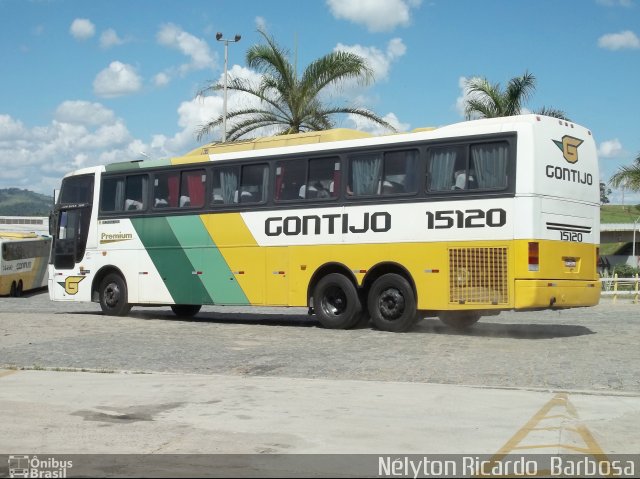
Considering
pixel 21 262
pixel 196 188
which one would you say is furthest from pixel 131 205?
pixel 21 262

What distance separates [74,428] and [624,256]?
103679mm

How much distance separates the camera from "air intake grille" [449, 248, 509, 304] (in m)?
14.9

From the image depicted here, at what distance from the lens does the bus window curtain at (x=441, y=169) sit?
15.8 meters

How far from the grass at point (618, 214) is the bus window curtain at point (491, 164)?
117085 mm

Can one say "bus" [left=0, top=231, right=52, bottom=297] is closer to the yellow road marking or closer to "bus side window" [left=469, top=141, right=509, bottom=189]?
"bus side window" [left=469, top=141, right=509, bottom=189]

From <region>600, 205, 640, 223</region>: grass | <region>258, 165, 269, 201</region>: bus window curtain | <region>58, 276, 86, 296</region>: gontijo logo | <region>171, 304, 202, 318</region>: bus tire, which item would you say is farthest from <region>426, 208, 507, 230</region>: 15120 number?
<region>600, 205, 640, 223</region>: grass

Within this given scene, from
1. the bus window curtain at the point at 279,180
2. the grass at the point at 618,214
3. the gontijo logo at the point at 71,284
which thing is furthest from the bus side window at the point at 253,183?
the grass at the point at 618,214

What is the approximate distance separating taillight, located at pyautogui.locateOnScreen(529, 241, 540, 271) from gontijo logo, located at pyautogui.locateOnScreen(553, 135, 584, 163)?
6.19 feet

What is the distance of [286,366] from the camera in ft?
39.7

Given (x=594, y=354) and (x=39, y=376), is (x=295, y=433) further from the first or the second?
(x=594, y=354)

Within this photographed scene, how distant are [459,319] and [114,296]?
858 centimetres

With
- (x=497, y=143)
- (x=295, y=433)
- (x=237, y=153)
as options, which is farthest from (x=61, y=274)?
(x=295, y=433)

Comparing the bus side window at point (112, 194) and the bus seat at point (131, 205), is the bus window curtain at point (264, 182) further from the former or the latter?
the bus side window at point (112, 194)

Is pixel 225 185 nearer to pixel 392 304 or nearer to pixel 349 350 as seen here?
pixel 392 304
